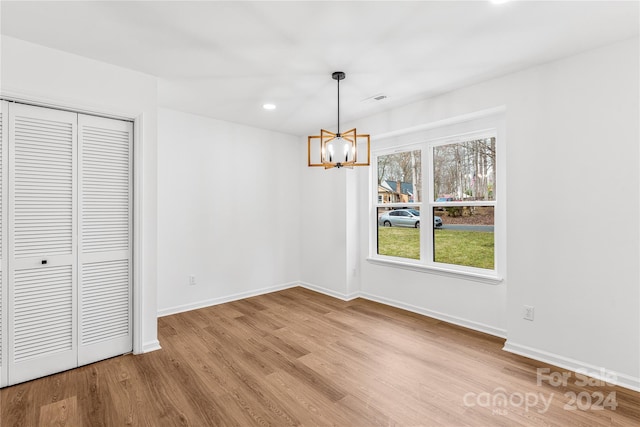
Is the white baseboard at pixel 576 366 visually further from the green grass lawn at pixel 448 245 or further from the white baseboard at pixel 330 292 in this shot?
the white baseboard at pixel 330 292

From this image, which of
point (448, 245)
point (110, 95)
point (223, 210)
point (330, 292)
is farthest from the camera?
point (330, 292)

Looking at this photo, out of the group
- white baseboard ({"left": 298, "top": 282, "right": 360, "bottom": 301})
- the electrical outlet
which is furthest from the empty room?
white baseboard ({"left": 298, "top": 282, "right": 360, "bottom": 301})

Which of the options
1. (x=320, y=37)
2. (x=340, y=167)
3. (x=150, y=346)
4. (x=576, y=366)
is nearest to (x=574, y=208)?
(x=576, y=366)

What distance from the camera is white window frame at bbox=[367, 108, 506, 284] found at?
11.2 feet

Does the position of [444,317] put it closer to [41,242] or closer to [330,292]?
[330,292]

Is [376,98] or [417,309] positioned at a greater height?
[376,98]

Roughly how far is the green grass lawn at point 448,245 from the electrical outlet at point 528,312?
71 cm

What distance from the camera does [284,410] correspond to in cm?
212

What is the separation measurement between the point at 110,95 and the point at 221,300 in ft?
9.46

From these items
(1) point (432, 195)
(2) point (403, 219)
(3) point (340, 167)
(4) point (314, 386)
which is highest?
(3) point (340, 167)

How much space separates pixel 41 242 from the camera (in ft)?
8.29

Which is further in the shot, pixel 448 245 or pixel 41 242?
pixel 448 245

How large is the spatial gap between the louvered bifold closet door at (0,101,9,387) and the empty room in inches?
0.6

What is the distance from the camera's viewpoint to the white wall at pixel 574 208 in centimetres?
237
